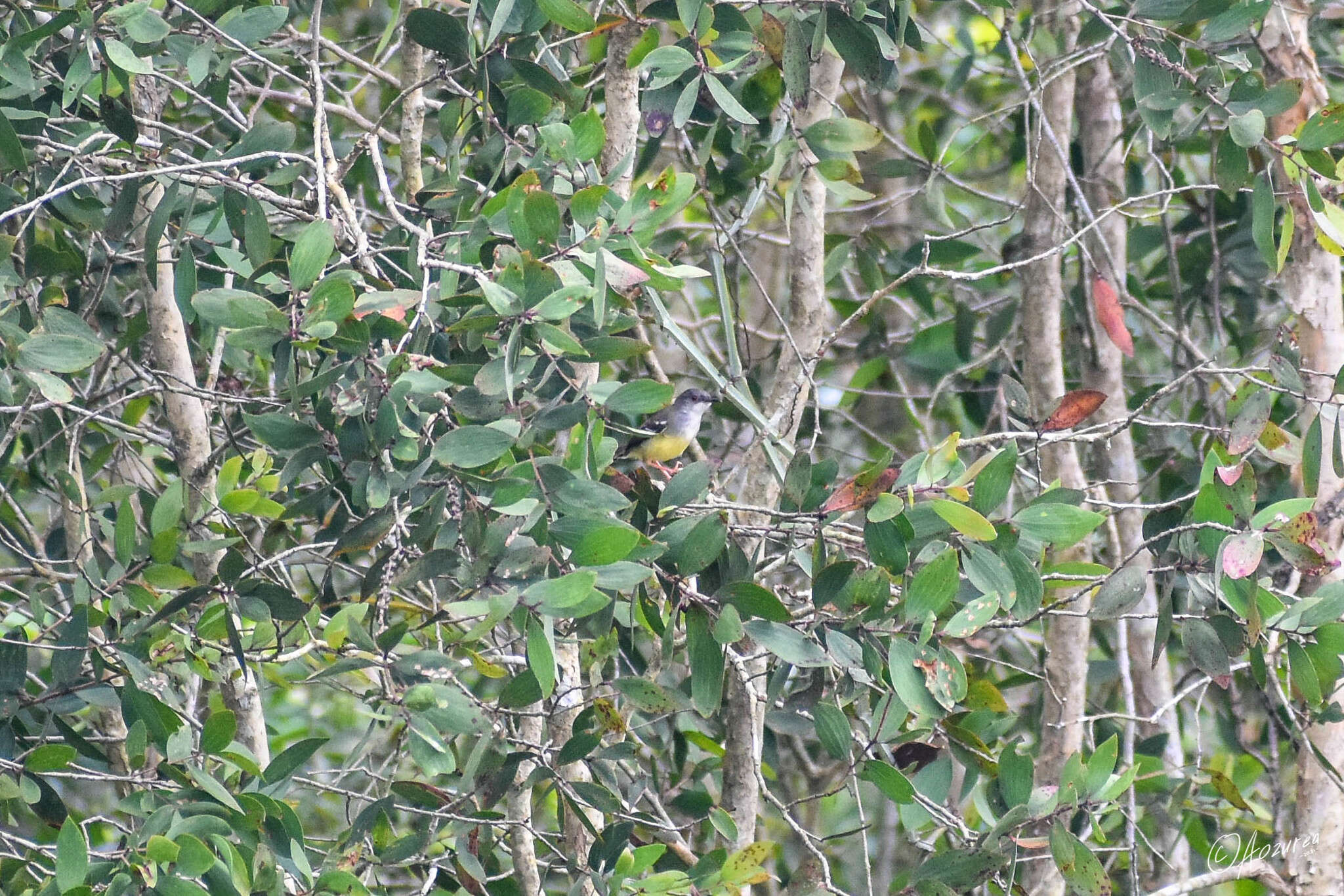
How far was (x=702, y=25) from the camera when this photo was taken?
2.72 metres

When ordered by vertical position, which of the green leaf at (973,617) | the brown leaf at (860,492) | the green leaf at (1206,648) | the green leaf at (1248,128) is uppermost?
the green leaf at (1248,128)

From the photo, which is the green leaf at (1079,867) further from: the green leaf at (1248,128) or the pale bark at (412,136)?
the pale bark at (412,136)

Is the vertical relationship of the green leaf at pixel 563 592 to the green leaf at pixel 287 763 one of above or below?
above

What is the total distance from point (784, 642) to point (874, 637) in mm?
205

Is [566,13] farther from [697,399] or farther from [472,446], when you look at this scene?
[697,399]

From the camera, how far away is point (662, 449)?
439cm

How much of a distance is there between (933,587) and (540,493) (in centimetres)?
71

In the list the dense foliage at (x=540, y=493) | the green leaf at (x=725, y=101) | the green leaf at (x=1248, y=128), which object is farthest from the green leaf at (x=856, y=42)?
the green leaf at (x=1248, y=128)

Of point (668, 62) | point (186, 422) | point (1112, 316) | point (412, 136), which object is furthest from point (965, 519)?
point (186, 422)

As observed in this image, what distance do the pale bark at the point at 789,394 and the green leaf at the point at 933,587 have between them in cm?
92

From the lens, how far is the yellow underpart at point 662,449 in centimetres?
425

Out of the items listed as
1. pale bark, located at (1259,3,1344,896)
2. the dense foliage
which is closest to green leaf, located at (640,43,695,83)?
the dense foliage

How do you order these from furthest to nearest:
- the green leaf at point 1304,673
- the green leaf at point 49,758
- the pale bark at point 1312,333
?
the pale bark at point 1312,333 < the green leaf at point 49,758 < the green leaf at point 1304,673

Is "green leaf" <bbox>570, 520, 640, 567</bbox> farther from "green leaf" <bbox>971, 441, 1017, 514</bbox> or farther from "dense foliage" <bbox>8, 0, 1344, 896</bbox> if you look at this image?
"green leaf" <bbox>971, 441, 1017, 514</bbox>
